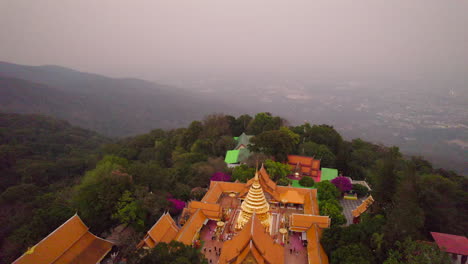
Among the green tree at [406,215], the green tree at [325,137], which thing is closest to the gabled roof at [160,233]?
the green tree at [406,215]

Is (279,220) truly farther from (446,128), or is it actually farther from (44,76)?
(44,76)

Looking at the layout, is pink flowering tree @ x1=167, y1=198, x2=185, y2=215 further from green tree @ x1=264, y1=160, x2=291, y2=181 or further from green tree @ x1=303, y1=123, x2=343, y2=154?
green tree @ x1=303, y1=123, x2=343, y2=154

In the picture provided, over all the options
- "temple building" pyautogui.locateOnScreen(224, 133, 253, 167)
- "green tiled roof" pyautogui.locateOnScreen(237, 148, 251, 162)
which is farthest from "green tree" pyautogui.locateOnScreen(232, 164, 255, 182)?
"green tiled roof" pyautogui.locateOnScreen(237, 148, 251, 162)

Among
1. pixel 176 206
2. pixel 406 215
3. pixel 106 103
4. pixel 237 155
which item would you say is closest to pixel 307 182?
pixel 237 155

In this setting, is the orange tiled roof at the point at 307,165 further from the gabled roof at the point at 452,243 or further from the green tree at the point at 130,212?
the green tree at the point at 130,212

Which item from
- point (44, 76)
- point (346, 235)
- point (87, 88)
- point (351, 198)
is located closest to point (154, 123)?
point (87, 88)

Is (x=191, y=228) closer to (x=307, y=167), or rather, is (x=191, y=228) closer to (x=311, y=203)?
(x=311, y=203)
